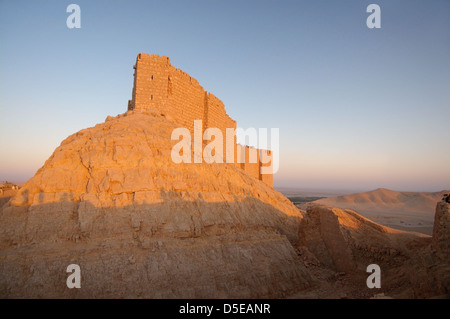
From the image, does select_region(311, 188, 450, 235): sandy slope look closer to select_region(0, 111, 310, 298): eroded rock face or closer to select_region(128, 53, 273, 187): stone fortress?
select_region(128, 53, 273, 187): stone fortress

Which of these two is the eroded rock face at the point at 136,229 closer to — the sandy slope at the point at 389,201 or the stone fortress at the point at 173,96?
the stone fortress at the point at 173,96

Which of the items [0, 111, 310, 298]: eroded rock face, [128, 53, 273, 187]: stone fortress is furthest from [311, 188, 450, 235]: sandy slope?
[0, 111, 310, 298]: eroded rock face

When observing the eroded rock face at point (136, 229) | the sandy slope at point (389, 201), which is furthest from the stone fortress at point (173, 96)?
the sandy slope at point (389, 201)

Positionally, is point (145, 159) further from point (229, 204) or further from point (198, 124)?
point (198, 124)

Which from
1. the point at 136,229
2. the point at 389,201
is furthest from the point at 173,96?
the point at 389,201

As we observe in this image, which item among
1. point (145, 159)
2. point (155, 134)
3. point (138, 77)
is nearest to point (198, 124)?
point (138, 77)
